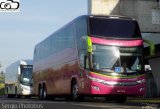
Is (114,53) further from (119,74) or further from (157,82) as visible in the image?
(157,82)

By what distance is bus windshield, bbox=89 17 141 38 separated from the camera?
74.2 feet

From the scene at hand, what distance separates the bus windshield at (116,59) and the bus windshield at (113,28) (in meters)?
0.63

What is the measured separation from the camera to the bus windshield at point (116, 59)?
22.2 meters

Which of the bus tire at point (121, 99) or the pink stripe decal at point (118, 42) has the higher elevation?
the pink stripe decal at point (118, 42)

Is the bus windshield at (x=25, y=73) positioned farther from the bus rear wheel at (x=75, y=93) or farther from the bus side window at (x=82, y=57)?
the bus side window at (x=82, y=57)

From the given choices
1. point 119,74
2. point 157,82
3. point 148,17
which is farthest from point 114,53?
point 148,17

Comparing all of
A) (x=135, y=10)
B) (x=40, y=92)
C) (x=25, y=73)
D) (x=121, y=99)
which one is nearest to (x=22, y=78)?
(x=25, y=73)

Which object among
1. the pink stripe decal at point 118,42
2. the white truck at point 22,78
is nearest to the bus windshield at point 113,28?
the pink stripe decal at point 118,42

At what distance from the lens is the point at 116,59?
73.3ft

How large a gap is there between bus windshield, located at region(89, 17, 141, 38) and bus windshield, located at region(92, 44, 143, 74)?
626mm

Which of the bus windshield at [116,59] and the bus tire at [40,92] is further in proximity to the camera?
the bus tire at [40,92]

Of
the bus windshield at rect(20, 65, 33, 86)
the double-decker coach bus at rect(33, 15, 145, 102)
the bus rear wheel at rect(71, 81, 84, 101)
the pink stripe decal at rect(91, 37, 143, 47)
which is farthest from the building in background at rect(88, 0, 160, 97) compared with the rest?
the pink stripe decal at rect(91, 37, 143, 47)

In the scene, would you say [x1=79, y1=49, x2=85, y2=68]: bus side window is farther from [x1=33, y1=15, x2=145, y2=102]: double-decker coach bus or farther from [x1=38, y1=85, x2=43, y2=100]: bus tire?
[x1=38, y1=85, x2=43, y2=100]: bus tire

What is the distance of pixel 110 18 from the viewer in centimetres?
2331
